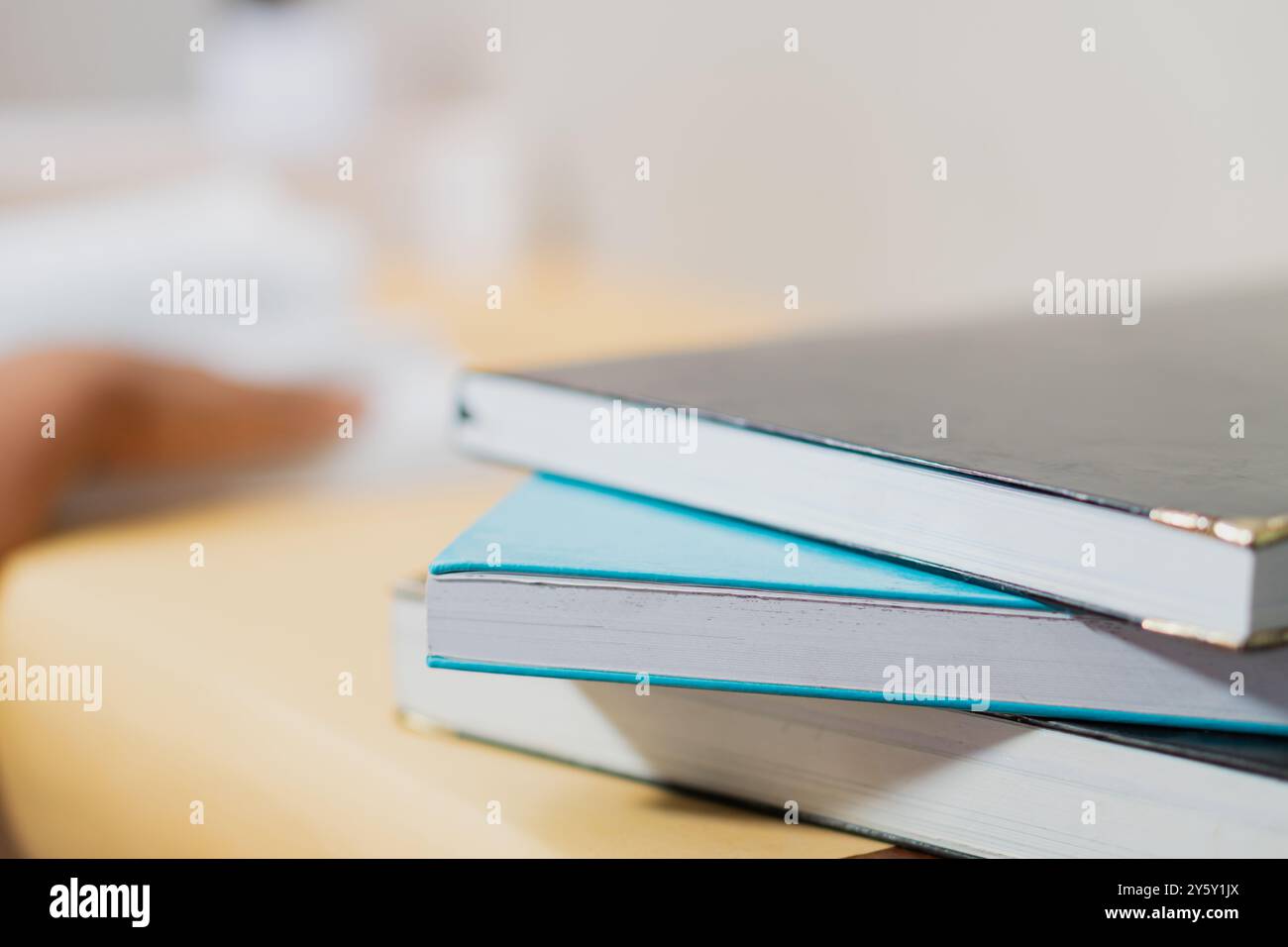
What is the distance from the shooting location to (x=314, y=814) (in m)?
0.47

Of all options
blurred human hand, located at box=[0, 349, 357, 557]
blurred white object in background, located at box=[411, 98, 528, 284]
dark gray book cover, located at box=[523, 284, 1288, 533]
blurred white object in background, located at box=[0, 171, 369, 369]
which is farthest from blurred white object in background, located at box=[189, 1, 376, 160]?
dark gray book cover, located at box=[523, 284, 1288, 533]

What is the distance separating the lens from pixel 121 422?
75 cm

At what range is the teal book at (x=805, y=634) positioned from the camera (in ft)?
1.13

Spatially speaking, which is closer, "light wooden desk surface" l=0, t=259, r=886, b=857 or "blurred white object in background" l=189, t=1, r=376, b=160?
"light wooden desk surface" l=0, t=259, r=886, b=857

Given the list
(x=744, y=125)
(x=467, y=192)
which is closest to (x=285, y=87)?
(x=467, y=192)

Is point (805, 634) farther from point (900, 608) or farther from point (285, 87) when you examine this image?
point (285, 87)

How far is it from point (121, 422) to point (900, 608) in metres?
0.54

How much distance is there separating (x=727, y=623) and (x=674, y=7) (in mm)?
1731

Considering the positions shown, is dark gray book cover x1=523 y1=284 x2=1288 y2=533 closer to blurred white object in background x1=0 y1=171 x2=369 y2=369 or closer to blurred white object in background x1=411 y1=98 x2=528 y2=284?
blurred white object in background x1=0 y1=171 x2=369 y2=369

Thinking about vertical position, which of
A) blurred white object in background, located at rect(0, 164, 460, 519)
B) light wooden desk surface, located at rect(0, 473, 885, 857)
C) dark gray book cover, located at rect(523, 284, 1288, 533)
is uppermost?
blurred white object in background, located at rect(0, 164, 460, 519)

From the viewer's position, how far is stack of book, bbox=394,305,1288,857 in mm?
338

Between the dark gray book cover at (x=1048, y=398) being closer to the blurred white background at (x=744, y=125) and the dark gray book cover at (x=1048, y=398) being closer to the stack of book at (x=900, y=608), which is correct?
the stack of book at (x=900, y=608)

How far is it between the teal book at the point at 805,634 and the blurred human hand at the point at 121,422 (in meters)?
0.39

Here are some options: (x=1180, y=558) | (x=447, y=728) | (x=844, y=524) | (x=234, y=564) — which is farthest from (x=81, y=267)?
(x=1180, y=558)
